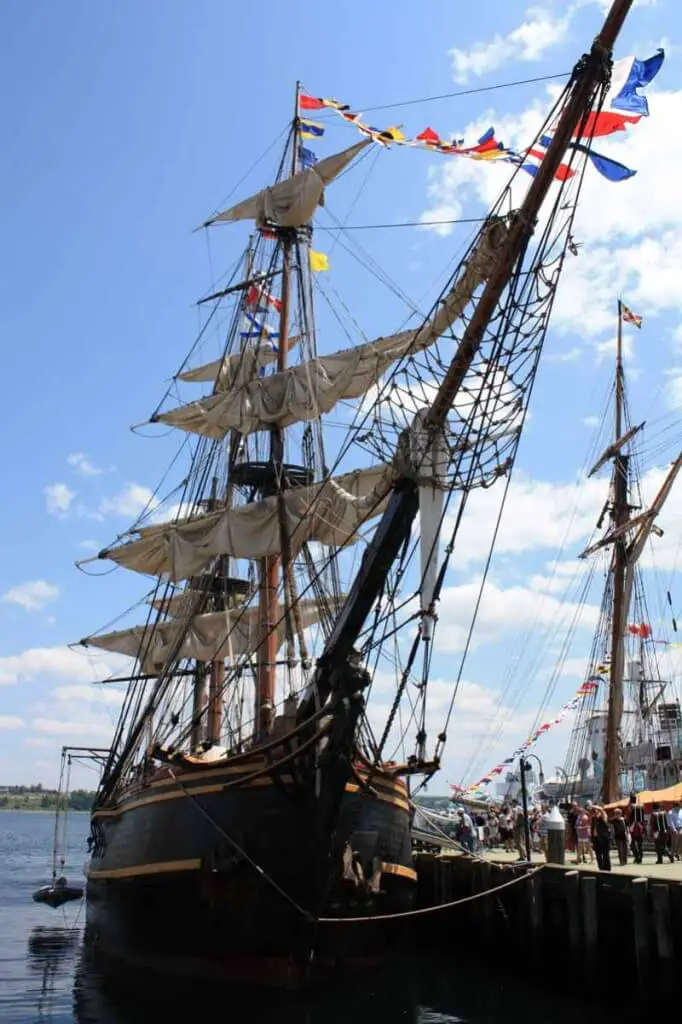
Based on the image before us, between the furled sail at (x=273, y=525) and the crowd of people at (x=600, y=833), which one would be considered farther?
the furled sail at (x=273, y=525)

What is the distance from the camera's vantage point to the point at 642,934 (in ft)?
46.3

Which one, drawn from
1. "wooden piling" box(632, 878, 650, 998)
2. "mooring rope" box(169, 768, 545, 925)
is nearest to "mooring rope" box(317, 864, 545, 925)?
"mooring rope" box(169, 768, 545, 925)

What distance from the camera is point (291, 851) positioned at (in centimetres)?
1469

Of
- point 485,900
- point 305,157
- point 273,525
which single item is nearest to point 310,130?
point 305,157

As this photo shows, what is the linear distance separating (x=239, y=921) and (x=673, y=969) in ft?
21.5

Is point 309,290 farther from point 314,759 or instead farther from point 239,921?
point 239,921

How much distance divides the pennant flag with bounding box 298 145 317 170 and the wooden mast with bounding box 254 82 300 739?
22cm

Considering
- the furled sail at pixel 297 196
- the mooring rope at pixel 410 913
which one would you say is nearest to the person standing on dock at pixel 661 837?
the mooring rope at pixel 410 913

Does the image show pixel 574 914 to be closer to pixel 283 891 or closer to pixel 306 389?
pixel 283 891

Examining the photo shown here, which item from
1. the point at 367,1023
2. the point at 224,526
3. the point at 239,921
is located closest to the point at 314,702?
the point at 239,921

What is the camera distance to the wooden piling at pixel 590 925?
15.3 m

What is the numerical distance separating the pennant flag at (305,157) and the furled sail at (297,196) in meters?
1.85

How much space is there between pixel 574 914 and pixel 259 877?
18.0 ft

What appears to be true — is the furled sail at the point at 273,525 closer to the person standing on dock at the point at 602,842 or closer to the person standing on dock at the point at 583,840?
the person standing on dock at the point at 602,842
